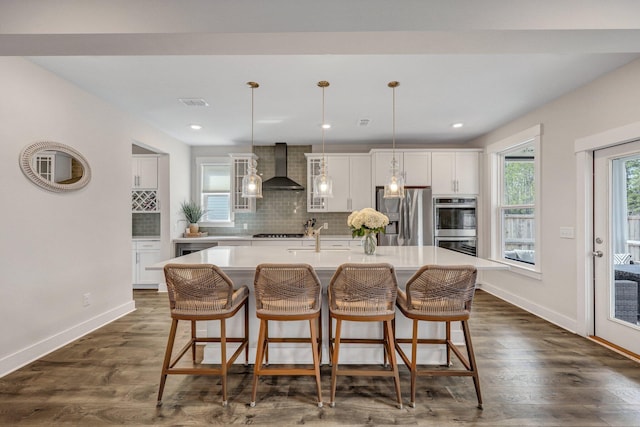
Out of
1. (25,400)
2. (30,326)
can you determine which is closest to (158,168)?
(30,326)

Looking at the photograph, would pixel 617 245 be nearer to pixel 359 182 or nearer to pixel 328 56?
pixel 328 56

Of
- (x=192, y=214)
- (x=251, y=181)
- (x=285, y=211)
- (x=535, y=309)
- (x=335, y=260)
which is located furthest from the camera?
(x=285, y=211)

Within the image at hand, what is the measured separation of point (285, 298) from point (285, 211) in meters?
3.70

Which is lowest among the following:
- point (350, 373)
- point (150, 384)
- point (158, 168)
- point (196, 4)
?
point (150, 384)

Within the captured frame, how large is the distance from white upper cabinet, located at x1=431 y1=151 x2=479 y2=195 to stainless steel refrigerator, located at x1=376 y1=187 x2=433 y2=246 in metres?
0.31

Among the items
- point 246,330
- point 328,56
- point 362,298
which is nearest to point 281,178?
point 328,56

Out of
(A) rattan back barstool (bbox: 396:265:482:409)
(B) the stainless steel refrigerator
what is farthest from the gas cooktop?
(A) rattan back barstool (bbox: 396:265:482:409)

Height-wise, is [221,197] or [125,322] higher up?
[221,197]

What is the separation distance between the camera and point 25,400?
2066 mm

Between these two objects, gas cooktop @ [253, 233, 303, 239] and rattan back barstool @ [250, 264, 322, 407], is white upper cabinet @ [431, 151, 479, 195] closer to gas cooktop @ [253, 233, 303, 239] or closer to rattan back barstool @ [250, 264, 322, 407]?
gas cooktop @ [253, 233, 303, 239]

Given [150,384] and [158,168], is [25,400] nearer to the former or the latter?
[150,384]

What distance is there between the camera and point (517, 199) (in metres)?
4.36

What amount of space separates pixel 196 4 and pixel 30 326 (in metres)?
2.87

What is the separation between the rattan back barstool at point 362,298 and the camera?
198 cm
